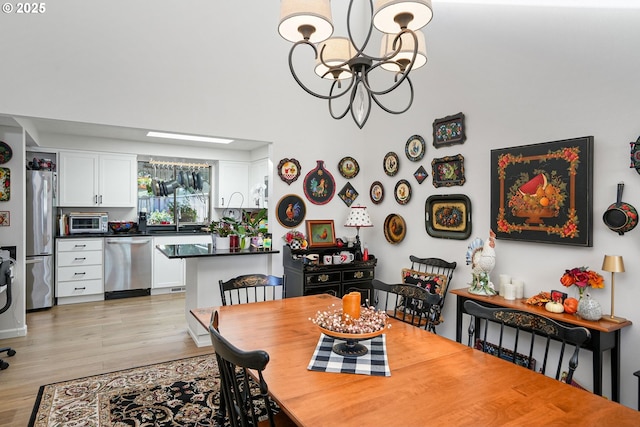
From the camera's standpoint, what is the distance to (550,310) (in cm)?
246

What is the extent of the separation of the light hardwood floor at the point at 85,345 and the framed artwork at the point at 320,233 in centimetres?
158

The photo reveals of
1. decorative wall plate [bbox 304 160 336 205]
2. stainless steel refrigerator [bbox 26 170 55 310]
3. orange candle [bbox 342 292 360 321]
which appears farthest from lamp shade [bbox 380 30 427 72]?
stainless steel refrigerator [bbox 26 170 55 310]

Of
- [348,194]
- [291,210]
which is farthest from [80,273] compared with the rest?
[348,194]

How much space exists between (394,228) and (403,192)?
17.0 inches

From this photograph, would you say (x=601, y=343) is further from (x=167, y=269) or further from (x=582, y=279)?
(x=167, y=269)

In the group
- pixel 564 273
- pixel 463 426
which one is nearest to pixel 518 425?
pixel 463 426

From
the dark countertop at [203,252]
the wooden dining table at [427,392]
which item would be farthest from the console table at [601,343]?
the dark countertop at [203,252]

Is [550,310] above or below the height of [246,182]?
below

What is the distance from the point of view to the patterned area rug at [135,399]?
2408 millimetres

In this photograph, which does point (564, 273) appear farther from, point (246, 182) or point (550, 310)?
point (246, 182)

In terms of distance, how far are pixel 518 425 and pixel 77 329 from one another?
4501mm

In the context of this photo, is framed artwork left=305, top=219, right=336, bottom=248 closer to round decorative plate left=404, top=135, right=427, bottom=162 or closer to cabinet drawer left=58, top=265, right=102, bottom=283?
round decorative plate left=404, top=135, right=427, bottom=162

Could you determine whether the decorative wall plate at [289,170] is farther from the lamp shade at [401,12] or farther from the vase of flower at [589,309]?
the vase of flower at [589,309]

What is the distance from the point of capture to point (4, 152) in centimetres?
385
